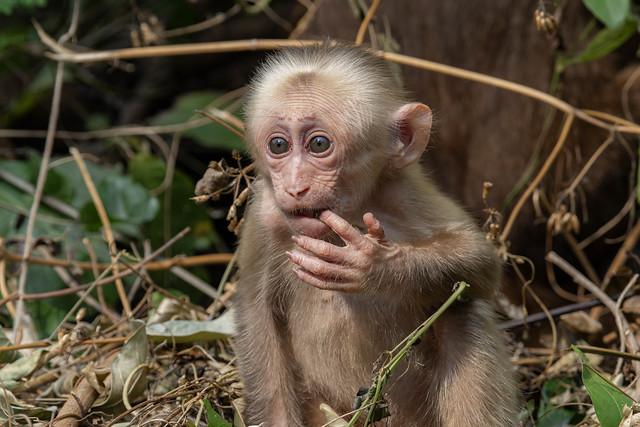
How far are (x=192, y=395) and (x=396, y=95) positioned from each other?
1105 millimetres

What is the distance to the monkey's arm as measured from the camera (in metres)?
2.64

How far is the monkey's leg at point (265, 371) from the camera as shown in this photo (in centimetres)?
302

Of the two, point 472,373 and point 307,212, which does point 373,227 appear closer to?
point 307,212

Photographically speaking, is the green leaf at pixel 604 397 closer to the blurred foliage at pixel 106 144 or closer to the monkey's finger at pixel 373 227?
the monkey's finger at pixel 373 227

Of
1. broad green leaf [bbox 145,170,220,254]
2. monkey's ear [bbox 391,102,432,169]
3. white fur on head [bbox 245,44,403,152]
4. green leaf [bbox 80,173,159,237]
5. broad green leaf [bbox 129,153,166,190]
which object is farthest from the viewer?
broad green leaf [bbox 129,153,166,190]

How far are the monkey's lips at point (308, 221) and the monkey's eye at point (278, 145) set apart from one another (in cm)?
17

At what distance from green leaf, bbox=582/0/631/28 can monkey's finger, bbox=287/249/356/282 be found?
1748mm

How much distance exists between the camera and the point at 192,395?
10.5 ft

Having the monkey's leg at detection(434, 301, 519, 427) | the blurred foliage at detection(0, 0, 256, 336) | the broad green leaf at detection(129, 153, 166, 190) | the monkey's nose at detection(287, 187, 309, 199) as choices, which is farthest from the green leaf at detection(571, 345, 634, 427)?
the broad green leaf at detection(129, 153, 166, 190)

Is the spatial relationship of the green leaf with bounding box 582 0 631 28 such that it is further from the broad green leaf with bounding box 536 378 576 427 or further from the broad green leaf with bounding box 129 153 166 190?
the broad green leaf with bounding box 129 153 166 190

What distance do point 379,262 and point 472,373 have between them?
0.50 metres

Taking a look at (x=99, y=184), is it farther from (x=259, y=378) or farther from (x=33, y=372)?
(x=259, y=378)

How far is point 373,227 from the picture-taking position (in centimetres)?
263

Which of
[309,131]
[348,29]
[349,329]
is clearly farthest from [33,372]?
[348,29]
